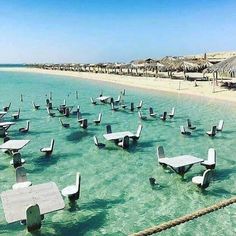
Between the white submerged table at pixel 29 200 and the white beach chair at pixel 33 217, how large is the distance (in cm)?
16

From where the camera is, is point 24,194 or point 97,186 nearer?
point 24,194

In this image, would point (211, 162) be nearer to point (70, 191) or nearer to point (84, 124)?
point (70, 191)

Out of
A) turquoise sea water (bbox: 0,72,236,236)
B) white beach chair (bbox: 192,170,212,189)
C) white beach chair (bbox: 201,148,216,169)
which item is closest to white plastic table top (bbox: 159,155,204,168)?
white beach chair (bbox: 201,148,216,169)

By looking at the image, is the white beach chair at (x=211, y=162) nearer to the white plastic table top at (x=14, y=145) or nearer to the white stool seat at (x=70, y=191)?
the white stool seat at (x=70, y=191)

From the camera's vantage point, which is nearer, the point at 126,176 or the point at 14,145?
the point at 126,176

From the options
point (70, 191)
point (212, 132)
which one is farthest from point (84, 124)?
point (70, 191)

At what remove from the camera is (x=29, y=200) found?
9352 millimetres

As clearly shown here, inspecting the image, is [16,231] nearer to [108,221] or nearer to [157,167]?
[108,221]

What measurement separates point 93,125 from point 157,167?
33.3 feet

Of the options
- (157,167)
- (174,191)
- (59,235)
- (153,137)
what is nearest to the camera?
(59,235)

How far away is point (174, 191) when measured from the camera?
474 inches

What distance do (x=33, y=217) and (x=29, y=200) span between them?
0.87 m

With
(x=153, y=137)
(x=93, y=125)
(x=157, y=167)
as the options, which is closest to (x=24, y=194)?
(x=157, y=167)

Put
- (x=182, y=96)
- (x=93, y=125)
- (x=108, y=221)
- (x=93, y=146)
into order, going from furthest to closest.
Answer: (x=182, y=96), (x=93, y=125), (x=93, y=146), (x=108, y=221)
